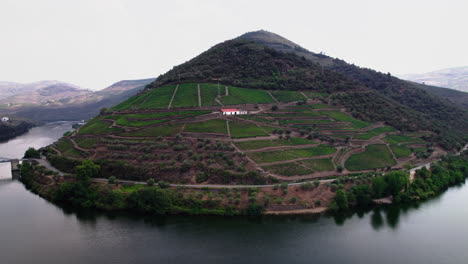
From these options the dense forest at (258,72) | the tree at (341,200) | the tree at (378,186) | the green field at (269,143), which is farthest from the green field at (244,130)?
the dense forest at (258,72)

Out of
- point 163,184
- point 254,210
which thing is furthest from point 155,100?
point 254,210

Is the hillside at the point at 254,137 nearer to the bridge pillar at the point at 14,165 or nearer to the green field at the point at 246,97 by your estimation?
the green field at the point at 246,97

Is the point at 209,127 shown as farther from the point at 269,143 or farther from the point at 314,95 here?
the point at 314,95

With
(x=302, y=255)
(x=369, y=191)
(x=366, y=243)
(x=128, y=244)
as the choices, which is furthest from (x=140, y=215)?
(x=369, y=191)

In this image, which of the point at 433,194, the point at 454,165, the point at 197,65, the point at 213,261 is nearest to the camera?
the point at 213,261

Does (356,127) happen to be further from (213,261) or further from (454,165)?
(213,261)
